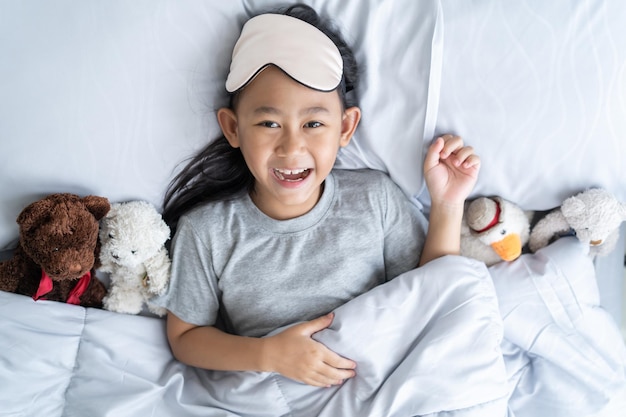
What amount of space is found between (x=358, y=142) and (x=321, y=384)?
16.9 inches

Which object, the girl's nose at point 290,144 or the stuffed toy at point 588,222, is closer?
the girl's nose at point 290,144

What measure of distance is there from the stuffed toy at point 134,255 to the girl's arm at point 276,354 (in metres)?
0.11

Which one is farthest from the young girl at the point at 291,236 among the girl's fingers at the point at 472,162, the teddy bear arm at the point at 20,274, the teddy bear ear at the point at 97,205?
the teddy bear arm at the point at 20,274

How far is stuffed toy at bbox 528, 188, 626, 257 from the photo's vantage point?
96 cm

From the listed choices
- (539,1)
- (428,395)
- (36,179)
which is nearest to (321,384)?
(428,395)

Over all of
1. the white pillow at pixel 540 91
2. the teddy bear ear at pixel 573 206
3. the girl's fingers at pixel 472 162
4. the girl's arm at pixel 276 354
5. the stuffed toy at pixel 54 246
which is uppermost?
the white pillow at pixel 540 91

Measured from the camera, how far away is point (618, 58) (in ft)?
2.86

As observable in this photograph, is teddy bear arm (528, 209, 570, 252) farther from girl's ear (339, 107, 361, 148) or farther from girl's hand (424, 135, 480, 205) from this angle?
girl's ear (339, 107, 361, 148)

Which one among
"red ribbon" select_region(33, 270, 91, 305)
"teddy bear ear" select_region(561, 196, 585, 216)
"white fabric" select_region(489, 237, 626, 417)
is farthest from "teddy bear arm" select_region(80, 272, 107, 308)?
"teddy bear ear" select_region(561, 196, 585, 216)

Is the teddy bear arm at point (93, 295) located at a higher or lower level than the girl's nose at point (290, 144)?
lower

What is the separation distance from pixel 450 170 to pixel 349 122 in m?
0.20

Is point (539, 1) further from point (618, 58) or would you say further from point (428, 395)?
point (428, 395)

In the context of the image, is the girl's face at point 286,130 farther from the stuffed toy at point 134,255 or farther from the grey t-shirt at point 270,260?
the stuffed toy at point 134,255

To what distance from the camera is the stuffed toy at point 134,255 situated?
3.06 ft
